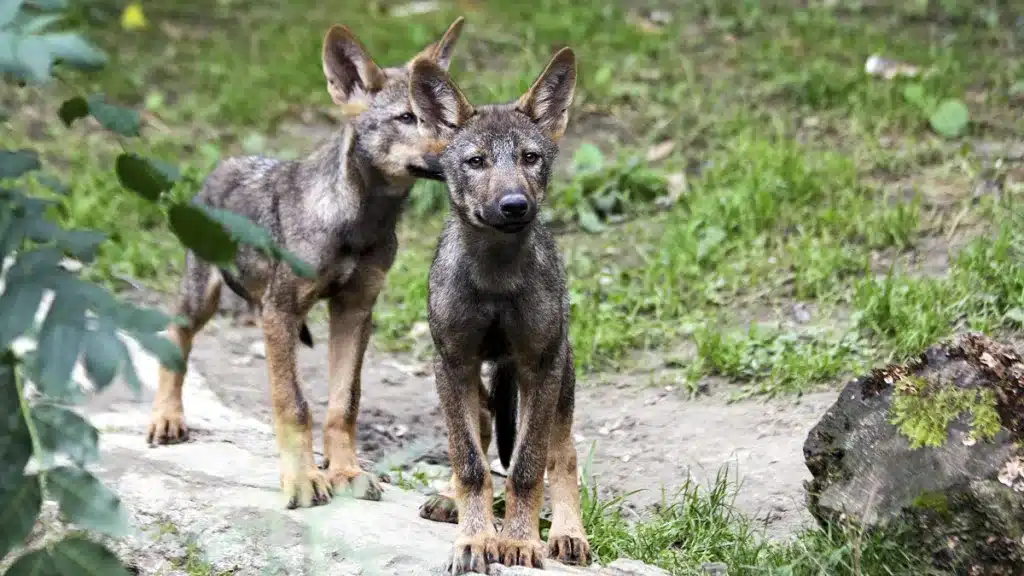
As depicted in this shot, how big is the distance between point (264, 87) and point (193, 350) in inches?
156

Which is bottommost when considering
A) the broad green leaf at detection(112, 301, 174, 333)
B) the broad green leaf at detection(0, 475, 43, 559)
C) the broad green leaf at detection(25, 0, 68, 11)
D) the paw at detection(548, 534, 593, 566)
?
the paw at detection(548, 534, 593, 566)

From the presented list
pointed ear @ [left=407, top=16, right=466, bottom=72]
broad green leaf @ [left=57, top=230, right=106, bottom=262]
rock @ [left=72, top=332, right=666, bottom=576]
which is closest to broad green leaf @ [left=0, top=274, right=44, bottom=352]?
broad green leaf @ [left=57, top=230, right=106, bottom=262]

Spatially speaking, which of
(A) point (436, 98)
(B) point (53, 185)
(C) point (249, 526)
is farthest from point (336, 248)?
(B) point (53, 185)

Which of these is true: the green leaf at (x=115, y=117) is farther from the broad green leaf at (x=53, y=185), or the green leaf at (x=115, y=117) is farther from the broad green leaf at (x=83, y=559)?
the broad green leaf at (x=83, y=559)

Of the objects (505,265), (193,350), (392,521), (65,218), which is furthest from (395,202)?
(65,218)

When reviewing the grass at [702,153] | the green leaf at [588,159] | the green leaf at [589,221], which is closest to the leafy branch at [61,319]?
A: the grass at [702,153]

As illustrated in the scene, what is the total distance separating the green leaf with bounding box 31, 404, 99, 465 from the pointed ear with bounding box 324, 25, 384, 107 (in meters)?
3.77

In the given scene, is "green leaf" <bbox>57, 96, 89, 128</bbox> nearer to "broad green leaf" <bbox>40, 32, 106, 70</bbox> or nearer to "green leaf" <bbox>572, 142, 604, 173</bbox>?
"broad green leaf" <bbox>40, 32, 106, 70</bbox>

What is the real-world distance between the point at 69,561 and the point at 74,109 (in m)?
0.97

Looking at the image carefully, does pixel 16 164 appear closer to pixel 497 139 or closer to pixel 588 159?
pixel 497 139

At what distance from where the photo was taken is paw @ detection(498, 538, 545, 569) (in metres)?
4.49

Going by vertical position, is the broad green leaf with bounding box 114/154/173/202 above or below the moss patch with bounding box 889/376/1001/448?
above

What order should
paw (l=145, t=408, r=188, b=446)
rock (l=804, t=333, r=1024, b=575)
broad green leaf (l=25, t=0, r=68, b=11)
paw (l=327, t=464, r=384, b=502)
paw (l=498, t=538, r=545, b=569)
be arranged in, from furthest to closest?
paw (l=145, t=408, r=188, b=446), paw (l=327, t=464, r=384, b=502), paw (l=498, t=538, r=545, b=569), rock (l=804, t=333, r=1024, b=575), broad green leaf (l=25, t=0, r=68, b=11)

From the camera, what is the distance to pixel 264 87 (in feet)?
36.6
